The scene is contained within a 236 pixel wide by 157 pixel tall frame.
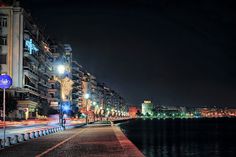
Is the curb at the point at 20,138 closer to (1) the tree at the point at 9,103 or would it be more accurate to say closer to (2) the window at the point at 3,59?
(1) the tree at the point at 9,103

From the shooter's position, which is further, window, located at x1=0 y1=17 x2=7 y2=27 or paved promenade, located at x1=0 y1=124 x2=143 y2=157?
window, located at x1=0 y1=17 x2=7 y2=27

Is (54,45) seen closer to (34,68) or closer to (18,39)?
(34,68)

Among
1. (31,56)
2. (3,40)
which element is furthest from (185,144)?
(31,56)

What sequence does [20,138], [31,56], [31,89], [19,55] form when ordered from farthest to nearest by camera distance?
1. [31,56]
2. [31,89]
3. [19,55]
4. [20,138]

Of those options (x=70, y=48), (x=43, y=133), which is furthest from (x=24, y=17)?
(x=70, y=48)

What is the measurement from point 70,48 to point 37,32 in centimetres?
7826

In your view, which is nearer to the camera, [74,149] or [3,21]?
[74,149]

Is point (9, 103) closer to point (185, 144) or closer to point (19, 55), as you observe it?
point (19, 55)

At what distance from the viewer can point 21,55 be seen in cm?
9281

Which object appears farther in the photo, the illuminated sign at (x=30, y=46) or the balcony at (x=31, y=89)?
the illuminated sign at (x=30, y=46)

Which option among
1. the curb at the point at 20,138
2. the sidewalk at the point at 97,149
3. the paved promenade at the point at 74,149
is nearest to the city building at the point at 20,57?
the curb at the point at 20,138

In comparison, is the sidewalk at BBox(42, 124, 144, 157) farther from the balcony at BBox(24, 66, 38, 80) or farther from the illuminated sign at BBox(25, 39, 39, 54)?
the illuminated sign at BBox(25, 39, 39, 54)

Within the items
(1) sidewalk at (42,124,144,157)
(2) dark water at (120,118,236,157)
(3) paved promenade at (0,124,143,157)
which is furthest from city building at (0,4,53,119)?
(1) sidewalk at (42,124,144,157)

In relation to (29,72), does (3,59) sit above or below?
above
